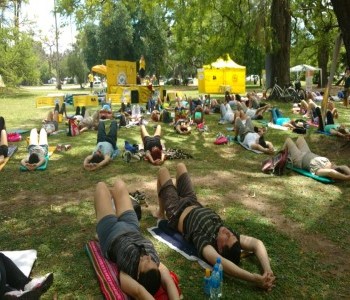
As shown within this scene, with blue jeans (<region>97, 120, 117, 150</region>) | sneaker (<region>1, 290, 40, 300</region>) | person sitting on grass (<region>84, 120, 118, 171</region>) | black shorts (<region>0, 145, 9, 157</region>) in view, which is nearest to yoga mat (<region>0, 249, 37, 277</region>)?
sneaker (<region>1, 290, 40, 300</region>)

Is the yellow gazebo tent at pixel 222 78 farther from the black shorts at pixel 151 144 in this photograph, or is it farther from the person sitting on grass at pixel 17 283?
the person sitting on grass at pixel 17 283

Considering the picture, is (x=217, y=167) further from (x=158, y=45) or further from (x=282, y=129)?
(x=158, y=45)

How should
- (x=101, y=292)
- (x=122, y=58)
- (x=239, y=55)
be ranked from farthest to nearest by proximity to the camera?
(x=122, y=58) < (x=239, y=55) < (x=101, y=292)

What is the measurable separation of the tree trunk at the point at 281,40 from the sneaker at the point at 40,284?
51.5 ft

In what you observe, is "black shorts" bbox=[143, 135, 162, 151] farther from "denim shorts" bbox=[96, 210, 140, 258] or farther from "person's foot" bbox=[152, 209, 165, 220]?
"denim shorts" bbox=[96, 210, 140, 258]

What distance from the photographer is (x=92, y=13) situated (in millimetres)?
11117

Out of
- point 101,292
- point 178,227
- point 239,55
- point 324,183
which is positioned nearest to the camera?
point 101,292

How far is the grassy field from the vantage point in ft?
11.7

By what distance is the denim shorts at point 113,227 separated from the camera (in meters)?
3.54

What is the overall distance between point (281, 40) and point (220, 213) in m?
15.3

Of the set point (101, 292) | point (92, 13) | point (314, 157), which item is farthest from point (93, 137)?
point (101, 292)

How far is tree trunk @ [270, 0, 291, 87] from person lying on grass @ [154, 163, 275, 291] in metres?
14.3

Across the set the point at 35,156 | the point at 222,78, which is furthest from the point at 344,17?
the point at 222,78

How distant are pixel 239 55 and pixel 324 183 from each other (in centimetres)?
671
